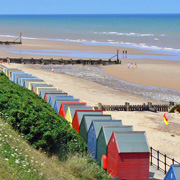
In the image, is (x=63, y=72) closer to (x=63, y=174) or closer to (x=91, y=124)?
(x=91, y=124)

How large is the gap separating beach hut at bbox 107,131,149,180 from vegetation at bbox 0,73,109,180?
621mm

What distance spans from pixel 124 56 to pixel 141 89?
27673mm

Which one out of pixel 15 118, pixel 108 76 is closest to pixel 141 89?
pixel 108 76

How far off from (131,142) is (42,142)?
9.63ft

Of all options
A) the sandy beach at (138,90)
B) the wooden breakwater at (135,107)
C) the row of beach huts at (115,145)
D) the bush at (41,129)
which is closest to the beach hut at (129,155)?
the row of beach huts at (115,145)

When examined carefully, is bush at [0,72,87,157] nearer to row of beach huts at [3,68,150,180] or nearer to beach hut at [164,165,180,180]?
row of beach huts at [3,68,150,180]

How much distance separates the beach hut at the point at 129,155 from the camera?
14.3 metres

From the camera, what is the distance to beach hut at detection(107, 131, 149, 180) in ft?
47.0

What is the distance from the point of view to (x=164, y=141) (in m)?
22.4

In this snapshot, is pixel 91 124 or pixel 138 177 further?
pixel 91 124

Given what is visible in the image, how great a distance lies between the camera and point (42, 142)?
46.2 feet

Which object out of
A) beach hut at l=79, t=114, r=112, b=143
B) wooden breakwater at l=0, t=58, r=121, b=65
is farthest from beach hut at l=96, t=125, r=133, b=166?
wooden breakwater at l=0, t=58, r=121, b=65

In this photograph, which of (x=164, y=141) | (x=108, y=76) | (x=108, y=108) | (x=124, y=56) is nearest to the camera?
(x=164, y=141)

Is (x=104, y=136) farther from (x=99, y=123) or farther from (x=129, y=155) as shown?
(x=129, y=155)
